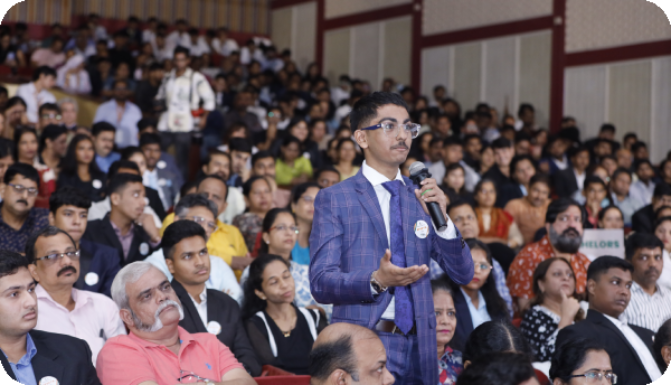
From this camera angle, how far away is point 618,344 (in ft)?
9.32

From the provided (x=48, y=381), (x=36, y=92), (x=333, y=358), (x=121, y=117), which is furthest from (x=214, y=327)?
(x=36, y=92)

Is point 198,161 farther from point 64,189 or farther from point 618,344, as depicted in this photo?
point 618,344

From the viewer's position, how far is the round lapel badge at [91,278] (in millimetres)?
3145

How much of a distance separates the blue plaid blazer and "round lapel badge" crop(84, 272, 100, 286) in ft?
5.49

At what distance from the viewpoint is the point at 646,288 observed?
143 inches

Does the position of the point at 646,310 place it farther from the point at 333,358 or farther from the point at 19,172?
the point at 19,172

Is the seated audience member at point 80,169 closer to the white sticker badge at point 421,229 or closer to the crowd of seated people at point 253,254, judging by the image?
the crowd of seated people at point 253,254

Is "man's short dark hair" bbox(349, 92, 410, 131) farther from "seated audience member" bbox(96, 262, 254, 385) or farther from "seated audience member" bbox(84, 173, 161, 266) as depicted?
"seated audience member" bbox(84, 173, 161, 266)

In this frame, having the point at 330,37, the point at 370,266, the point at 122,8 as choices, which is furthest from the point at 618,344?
the point at 122,8

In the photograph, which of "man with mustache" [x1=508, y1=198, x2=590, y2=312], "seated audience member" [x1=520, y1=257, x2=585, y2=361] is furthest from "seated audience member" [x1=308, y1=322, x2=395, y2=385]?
"man with mustache" [x1=508, y1=198, x2=590, y2=312]

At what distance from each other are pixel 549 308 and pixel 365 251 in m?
1.84

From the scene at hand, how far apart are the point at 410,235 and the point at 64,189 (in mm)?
2174

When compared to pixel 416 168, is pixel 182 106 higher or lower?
higher

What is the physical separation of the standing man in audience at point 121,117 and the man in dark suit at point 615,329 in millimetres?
4702
